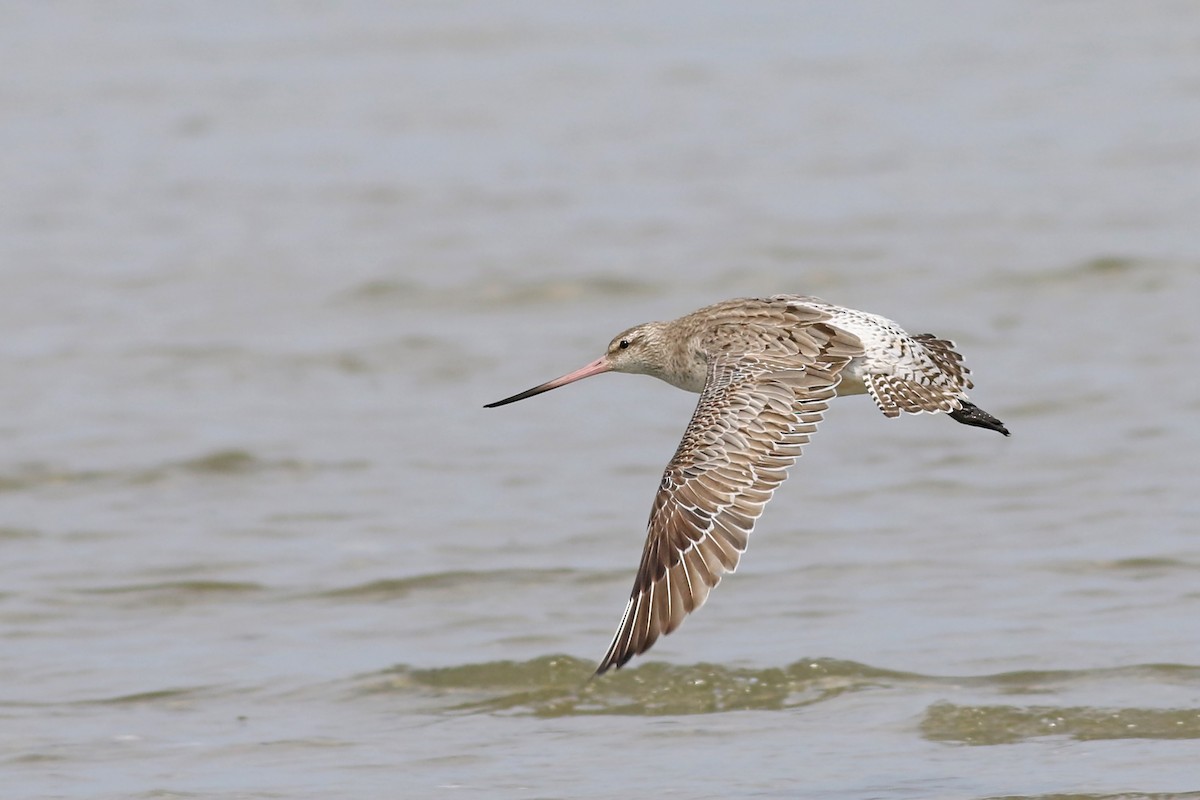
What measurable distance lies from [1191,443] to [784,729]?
13.1 ft

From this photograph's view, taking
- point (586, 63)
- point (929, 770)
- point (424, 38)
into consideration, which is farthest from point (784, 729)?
point (424, 38)

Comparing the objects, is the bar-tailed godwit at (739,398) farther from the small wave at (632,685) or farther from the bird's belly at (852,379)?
the small wave at (632,685)

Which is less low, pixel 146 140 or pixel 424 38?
pixel 424 38

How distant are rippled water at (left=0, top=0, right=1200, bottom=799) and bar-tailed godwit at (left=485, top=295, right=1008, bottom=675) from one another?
1.28 metres

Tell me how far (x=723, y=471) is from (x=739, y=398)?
0.44 m

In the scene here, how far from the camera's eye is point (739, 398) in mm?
6895

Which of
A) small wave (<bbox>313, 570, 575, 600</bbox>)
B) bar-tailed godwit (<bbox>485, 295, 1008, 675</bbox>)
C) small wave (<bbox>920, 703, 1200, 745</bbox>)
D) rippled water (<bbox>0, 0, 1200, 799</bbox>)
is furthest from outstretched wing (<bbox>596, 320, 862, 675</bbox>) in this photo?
small wave (<bbox>313, 570, 575, 600</bbox>)

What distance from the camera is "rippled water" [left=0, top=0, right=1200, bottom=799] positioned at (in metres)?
8.02

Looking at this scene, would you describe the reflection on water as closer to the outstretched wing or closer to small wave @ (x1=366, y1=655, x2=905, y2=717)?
small wave @ (x1=366, y1=655, x2=905, y2=717)

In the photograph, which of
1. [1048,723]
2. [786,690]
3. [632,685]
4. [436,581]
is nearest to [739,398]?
[786,690]

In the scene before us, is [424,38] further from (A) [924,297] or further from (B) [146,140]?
(A) [924,297]

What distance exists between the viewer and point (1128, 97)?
17.6m

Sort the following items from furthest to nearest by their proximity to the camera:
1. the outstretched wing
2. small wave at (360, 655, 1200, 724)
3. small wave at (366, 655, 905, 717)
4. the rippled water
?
1. small wave at (366, 655, 905, 717)
2. the rippled water
3. small wave at (360, 655, 1200, 724)
4. the outstretched wing

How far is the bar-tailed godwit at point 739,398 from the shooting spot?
20.3ft
